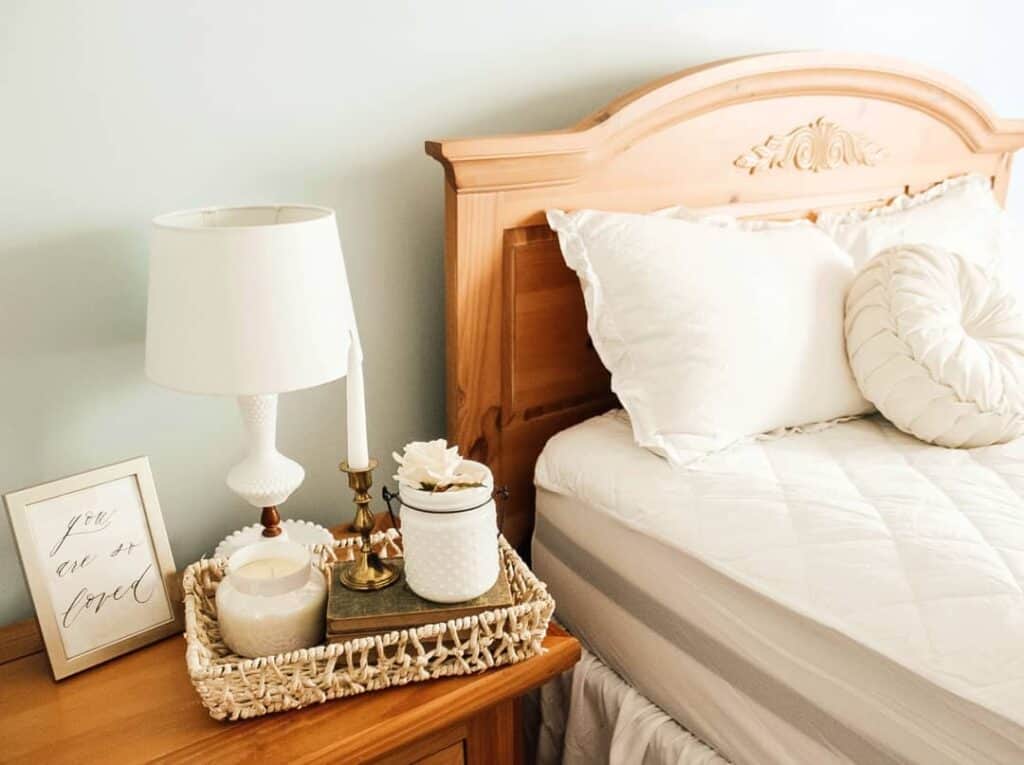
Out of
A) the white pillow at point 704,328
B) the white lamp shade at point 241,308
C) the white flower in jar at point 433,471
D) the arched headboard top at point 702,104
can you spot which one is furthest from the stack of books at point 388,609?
the arched headboard top at point 702,104

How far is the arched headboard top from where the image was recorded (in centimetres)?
121

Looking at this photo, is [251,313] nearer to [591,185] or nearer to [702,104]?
[591,185]

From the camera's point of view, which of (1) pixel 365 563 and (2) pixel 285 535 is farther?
(2) pixel 285 535

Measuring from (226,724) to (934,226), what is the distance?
1.45 m

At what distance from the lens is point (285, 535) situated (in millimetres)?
1081

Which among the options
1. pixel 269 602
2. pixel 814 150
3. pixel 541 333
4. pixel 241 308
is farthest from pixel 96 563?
pixel 814 150

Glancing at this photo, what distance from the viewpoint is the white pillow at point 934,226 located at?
1.53 metres

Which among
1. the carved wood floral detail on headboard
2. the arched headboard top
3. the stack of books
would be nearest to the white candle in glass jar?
the stack of books

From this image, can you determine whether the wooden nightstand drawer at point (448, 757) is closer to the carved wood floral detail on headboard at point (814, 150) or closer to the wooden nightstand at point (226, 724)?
Result: the wooden nightstand at point (226, 724)

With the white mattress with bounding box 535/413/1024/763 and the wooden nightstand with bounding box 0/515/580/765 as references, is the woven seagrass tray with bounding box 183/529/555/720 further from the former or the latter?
the white mattress with bounding box 535/413/1024/763

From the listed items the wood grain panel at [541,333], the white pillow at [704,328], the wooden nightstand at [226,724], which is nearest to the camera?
the wooden nightstand at [226,724]

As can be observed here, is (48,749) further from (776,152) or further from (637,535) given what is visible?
(776,152)

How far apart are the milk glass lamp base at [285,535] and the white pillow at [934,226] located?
1.02m

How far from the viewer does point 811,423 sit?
131 cm
